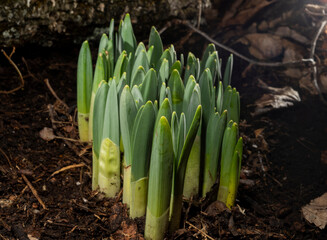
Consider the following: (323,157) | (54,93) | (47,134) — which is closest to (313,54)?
(323,157)

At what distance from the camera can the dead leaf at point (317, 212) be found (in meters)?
1.87

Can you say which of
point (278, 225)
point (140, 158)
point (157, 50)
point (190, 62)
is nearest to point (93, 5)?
point (157, 50)

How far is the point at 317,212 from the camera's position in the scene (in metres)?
1.90

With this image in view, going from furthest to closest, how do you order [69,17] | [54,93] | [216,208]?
[69,17]
[54,93]
[216,208]

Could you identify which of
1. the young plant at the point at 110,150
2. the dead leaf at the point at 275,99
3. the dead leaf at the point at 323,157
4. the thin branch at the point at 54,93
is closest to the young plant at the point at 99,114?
the young plant at the point at 110,150

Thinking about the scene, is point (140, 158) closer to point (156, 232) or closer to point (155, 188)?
point (155, 188)

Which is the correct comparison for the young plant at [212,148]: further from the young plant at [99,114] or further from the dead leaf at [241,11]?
the dead leaf at [241,11]

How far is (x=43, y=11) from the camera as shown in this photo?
2289mm

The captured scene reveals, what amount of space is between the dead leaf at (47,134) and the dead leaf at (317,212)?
1.22 meters

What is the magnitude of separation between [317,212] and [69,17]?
164cm

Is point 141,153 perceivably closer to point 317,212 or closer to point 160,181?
point 160,181

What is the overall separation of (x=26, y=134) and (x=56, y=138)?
0.14 meters

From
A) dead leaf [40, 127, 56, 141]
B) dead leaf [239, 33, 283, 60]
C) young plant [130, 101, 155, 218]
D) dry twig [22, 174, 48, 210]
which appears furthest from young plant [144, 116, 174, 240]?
dead leaf [239, 33, 283, 60]

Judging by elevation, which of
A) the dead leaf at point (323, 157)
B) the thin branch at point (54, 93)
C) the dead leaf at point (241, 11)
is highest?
the dead leaf at point (241, 11)
